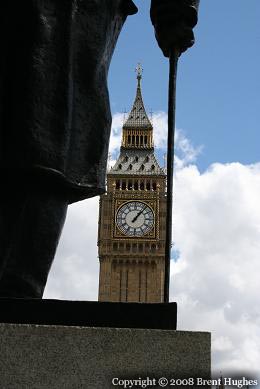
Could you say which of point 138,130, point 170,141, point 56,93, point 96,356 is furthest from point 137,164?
point 96,356

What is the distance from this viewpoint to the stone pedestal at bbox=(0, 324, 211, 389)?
166cm

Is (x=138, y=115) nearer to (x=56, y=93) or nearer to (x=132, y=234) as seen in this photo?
(x=132, y=234)

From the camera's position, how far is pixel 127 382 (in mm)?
1649

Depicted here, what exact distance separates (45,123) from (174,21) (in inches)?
21.4

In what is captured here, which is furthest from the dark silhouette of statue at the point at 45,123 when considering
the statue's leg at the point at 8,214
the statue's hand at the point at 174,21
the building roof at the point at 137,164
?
the building roof at the point at 137,164

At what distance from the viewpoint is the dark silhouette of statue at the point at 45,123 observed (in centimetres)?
200

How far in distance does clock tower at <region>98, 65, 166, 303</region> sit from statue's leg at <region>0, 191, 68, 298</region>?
2125 inches

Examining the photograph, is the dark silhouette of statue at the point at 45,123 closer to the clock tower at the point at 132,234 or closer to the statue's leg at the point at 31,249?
the statue's leg at the point at 31,249

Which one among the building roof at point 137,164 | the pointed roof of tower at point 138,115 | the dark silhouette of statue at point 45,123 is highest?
the pointed roof of tower at point 138,115

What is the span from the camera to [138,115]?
62469 millimetres

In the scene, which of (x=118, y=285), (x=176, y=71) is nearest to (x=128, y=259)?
(x=118, y=285)

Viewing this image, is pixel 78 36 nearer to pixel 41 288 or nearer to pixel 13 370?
pixel 41 288

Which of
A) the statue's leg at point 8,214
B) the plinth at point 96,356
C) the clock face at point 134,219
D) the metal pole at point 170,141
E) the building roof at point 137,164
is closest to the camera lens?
the plinth at point 96,356

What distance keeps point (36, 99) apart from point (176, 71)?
1.69 ft
